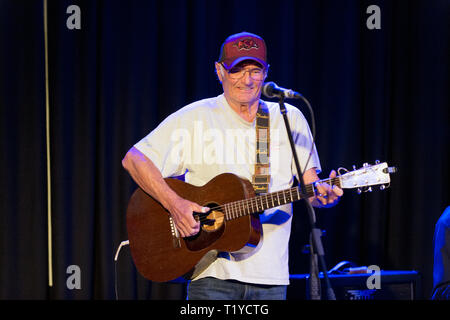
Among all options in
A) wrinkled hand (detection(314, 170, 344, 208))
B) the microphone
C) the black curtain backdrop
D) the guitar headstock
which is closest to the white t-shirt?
wrinkled hand (detection(314, 170, 344, 208))

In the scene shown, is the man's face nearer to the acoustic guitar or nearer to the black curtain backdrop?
the acoustic guitar

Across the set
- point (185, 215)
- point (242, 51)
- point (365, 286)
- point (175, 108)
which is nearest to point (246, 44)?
point (242, 51)

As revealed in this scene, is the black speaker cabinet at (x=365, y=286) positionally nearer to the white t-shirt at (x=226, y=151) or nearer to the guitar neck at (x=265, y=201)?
the white t-shirt at (x=226, y=151)

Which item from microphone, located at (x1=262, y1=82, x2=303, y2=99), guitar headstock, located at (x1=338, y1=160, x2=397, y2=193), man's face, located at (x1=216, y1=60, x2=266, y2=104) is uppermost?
man's face, located at (x1=216, y1=60, x2=266, y2=104)

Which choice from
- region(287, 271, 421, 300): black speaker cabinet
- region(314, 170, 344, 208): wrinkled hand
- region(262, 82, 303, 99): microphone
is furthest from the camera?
region(287, 271, 421, 300): black speaker cabinet

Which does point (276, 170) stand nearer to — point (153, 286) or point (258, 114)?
point (258, 114)

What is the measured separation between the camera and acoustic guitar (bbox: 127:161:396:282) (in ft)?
9.72

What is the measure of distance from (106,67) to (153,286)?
6.11ft

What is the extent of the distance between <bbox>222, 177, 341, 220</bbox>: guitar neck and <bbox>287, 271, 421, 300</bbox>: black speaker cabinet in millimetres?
1065

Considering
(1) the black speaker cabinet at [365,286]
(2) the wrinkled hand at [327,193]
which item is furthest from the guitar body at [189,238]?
(1) the black speaker cabinet at [365,286]

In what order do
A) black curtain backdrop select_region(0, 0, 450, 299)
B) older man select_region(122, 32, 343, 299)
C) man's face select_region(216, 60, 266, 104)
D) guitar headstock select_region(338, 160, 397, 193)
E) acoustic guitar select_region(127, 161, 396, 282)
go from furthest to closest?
1. black curtain backdrop select_region(0, 0, 450, 299)
2. man's face select_region(216, 60, 266, 104)
3. older man select_region(122, 32, 343, 299)
4. acoustic guitar select_region(127, 161, 396, 282)
5. guitar headstock select_region(338, 160, 397, 193)

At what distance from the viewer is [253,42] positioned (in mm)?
3305

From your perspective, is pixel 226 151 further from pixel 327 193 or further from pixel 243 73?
pixel 327 193

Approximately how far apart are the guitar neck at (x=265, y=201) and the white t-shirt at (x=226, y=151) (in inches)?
6.7
